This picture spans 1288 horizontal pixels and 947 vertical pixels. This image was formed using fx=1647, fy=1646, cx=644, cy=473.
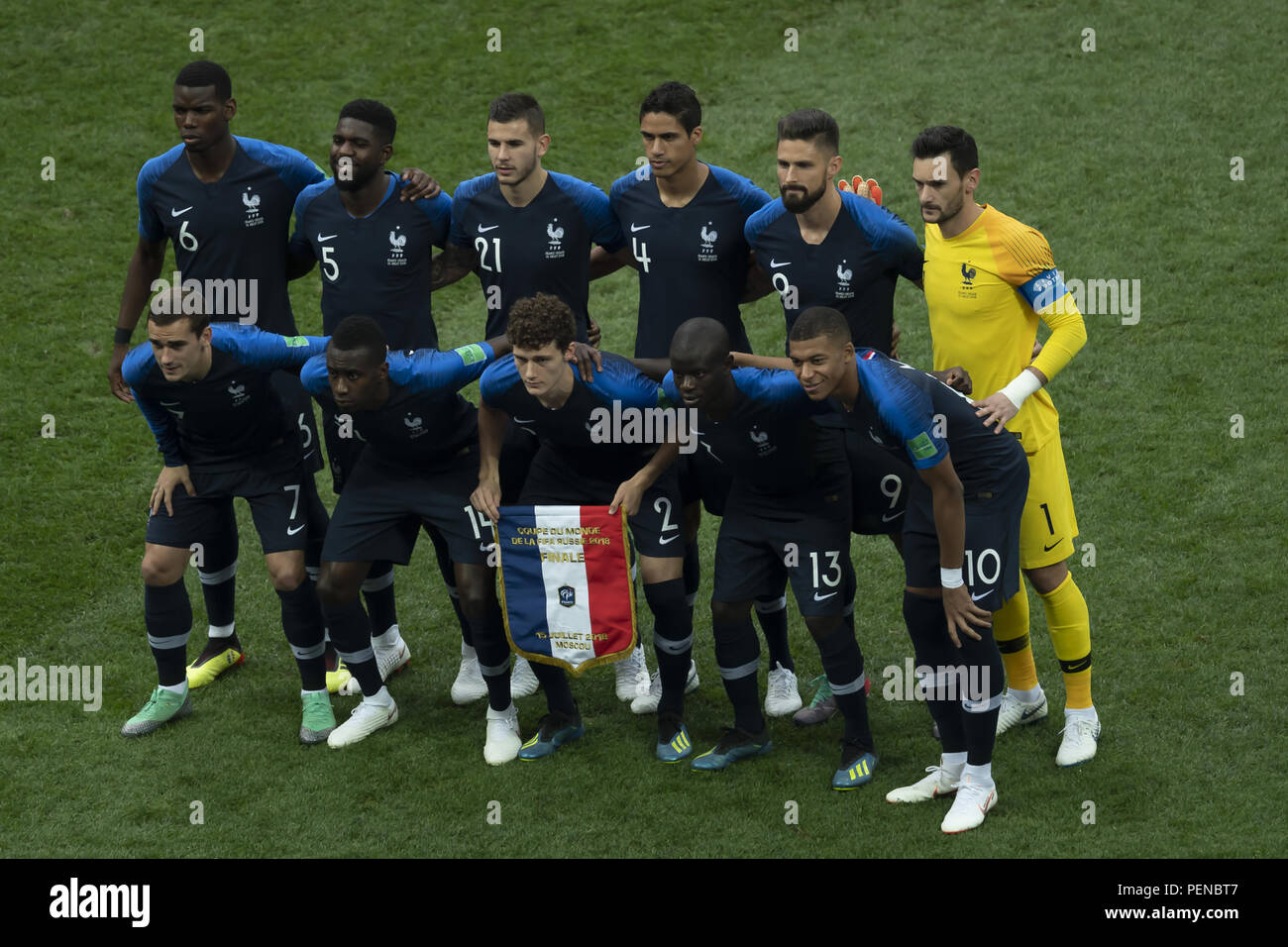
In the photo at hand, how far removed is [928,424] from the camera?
690 cm

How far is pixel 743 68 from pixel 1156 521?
23.1 ft

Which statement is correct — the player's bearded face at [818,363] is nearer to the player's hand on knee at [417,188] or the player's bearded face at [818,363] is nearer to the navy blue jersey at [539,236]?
the navy blue jersey at [539,236]

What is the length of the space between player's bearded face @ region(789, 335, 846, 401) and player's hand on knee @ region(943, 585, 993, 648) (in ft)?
3.44

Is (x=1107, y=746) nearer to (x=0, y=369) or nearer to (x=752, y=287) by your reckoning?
(x=752, y=287)

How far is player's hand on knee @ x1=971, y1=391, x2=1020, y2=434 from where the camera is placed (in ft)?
23.9

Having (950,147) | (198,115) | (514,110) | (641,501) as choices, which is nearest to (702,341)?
(641,501)

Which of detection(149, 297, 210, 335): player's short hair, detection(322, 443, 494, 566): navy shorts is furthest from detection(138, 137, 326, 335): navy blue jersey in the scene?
detection(322, 443, 494, 566): navy shorts

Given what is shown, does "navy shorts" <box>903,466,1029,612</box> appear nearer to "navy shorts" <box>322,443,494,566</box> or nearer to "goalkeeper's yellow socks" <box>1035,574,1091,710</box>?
"goalkeeper's yellow socks" <box>1035,574,1091,710</box>

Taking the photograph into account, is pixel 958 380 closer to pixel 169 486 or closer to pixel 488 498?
pixel 488 498

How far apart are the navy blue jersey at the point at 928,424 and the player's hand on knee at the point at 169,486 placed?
11.5 feet

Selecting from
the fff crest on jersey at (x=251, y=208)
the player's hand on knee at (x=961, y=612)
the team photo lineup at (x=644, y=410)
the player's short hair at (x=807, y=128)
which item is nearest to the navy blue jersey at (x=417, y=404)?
the team photo lineup at (x=644, y=410)

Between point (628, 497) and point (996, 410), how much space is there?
178cm

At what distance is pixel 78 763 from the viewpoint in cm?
828

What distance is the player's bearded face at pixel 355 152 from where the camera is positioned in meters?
8.27
